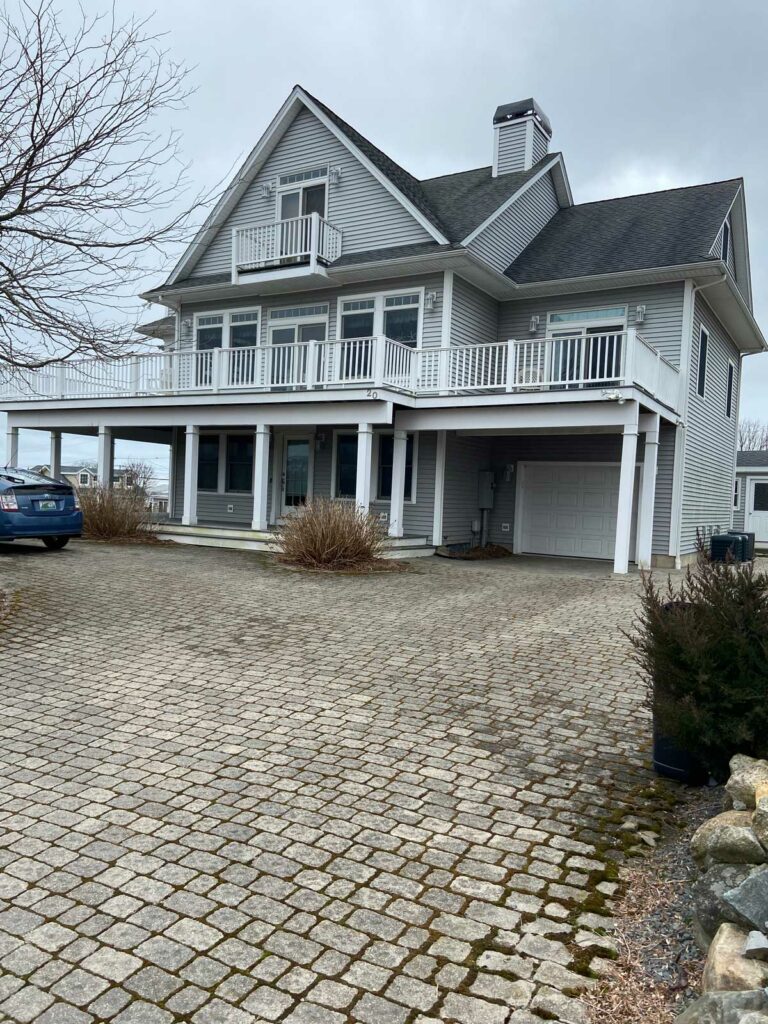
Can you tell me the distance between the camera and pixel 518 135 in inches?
755

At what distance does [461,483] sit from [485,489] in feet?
2.32

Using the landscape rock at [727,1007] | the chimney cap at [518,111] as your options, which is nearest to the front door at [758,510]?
the chimney cap at [518,111]

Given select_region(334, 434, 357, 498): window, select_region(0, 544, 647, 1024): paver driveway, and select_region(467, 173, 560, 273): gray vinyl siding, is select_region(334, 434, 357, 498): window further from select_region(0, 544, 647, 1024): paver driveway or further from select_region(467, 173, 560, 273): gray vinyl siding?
select_region(0, 544, 647, 1024): paver driveway

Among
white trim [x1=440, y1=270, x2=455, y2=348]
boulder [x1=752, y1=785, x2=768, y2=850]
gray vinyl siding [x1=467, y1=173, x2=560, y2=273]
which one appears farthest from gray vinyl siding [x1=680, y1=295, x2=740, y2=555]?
boulder [x1=752, y1=785, x2=768, y2=850]

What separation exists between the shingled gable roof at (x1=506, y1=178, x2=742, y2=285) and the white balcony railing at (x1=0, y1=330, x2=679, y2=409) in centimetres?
178

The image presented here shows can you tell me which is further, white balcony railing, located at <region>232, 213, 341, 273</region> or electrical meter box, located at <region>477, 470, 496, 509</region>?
electrical meter box, located at <region>477, 470, 496, 509</region>

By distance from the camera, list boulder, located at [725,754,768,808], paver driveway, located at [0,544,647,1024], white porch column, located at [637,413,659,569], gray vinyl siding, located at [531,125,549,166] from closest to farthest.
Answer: paver driveway, located at [0,544,647,1024] < boulder, located at [725,754,768,808] < white porch column, located at [637,413,659,569] < gray vinyl siding, located at [531,125,549,166]

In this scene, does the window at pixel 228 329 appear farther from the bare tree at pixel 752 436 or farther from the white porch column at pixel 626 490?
the bare tree at pixel 752 436

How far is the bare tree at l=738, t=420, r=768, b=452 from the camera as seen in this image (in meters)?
66.8

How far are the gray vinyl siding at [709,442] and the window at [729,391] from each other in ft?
0.68

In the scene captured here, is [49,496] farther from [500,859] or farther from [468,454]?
[500,859]

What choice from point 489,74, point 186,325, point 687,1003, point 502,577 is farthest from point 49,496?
point 489,74

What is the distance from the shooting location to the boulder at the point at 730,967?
209cm

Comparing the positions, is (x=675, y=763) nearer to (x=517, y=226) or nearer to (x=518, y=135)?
(x=517, y=226)
